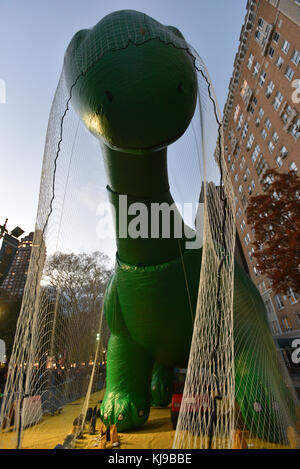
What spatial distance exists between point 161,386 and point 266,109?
2293 cm

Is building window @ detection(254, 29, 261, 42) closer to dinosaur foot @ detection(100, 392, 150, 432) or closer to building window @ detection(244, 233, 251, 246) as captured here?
building window @ detection(244, 233, 251, 246)

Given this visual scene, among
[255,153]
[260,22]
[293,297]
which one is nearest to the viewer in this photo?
[293,297]

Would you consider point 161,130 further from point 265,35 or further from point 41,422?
point 265,35

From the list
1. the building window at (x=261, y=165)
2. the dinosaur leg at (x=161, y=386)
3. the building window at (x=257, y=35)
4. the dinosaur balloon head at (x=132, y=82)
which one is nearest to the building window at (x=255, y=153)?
the building window at (x=261, y=165)

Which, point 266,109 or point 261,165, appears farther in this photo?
point 261,165

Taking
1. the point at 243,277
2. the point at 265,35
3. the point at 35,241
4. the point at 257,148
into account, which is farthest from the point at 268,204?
the point at 265,35

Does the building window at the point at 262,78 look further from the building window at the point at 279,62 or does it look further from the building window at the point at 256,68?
the building window at the point at 279,62

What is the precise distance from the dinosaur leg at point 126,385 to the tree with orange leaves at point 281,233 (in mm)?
7662

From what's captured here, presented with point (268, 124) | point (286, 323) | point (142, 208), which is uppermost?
point (268, 124)

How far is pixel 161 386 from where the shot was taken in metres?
5.59

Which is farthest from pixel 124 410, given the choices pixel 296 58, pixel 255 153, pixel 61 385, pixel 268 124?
pixel 255 153

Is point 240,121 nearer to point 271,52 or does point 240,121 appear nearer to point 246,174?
point 246,174

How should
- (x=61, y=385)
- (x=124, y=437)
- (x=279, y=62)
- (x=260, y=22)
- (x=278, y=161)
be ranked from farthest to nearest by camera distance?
(x=260, y=22) → (x=278, y=161) → (x=279, y=62) → (x=61, y=385) → (x=124, y=437)

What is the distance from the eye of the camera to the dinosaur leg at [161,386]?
5555 mm
